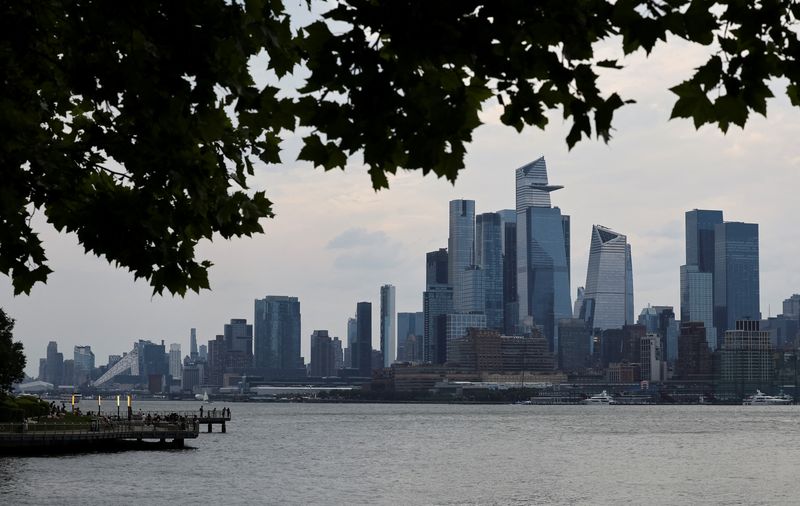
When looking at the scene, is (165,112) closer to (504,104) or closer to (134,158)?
(134,158)

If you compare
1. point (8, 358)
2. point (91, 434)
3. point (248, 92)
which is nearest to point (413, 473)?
point (91, 434)

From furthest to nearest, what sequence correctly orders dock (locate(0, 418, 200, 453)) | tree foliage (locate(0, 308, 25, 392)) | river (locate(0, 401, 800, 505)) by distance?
1. tree foliage (locate(0, 308, 25, 392))
2. dock (locate(0, 418, 200, 453))
3. river (locate(0, 401, 800, 505))

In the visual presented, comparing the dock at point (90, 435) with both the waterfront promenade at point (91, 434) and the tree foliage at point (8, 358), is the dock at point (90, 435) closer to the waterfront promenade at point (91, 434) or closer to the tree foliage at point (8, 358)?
the waterfront promenade at point (91, 434)

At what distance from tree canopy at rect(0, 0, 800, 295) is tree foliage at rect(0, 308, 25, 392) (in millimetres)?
88534

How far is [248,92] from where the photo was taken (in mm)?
10133

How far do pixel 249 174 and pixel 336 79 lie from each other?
447 cm

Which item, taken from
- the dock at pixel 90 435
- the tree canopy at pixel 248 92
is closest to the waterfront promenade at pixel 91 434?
the dock at pixel 90 435

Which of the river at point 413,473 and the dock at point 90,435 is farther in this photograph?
the dock at point 90,435

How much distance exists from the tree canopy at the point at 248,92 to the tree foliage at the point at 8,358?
88534 mm

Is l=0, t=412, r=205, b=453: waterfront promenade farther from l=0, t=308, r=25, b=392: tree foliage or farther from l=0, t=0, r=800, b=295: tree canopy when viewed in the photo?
l=0, t=0, r=800, b=295: tree canopy

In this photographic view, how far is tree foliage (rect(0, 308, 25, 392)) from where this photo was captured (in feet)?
316

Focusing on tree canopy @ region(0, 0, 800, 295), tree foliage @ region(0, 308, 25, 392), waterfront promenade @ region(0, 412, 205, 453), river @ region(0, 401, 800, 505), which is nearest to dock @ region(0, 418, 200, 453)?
waterfront promenade @ region(0, 412, 205, 453)

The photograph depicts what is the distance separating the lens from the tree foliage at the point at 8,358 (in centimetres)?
9644

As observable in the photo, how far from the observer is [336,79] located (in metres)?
7.66
